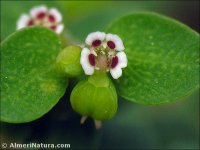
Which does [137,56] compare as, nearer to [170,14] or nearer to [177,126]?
[177,126]

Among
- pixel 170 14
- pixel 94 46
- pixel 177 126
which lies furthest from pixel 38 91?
pixel 170 14

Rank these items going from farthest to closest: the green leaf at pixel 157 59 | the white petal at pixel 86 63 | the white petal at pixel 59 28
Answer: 1. the white petal at pixel 59 28
2. the green leaf at pixel 157 59
3. the white petal at pixel 86 63

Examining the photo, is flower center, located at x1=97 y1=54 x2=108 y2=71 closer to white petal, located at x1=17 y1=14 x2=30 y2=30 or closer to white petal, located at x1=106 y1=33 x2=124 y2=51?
white petal, located at x1=106 y1=33 x2=124 y2=51

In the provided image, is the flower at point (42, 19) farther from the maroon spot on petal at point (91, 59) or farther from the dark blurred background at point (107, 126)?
the maroon spot on petal at point (91, 59)

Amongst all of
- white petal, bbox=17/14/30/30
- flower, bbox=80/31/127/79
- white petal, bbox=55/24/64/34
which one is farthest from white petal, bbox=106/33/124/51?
white petal, bbox=17/14/30/30

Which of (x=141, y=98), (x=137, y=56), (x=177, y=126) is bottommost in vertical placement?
(x=177, y=126)

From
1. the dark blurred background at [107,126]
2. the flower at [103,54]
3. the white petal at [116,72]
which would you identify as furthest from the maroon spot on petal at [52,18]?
the white petal at [116,72]
